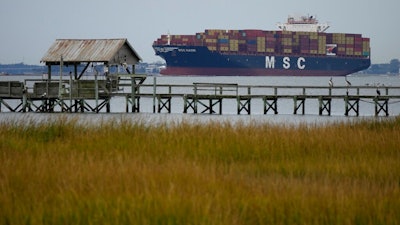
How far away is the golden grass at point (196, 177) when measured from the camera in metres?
9.20

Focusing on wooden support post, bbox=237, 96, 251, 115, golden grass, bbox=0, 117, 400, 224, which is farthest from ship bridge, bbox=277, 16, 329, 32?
golden grass, bbox=0, 117, 400, 224

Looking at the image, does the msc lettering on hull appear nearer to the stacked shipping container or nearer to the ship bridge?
the stacked shipping container

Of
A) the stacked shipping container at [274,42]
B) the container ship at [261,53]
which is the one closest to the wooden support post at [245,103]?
the container ship at [261,53]

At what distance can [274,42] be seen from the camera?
16500 centimetres

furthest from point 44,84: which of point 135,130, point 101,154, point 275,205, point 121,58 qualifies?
point 275,205

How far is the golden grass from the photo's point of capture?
9.20 metres

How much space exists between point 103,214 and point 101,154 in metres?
5.49

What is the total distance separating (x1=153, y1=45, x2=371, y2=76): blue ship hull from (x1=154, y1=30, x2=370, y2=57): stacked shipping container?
4.28ft

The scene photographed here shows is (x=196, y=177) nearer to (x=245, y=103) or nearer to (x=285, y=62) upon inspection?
(x=245, y=103)

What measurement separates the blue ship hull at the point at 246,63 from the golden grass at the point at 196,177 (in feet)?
435

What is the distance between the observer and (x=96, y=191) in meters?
9.95

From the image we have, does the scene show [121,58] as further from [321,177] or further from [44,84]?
[321,177]

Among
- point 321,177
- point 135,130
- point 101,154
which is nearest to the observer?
point 321,177

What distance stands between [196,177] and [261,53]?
15347cm
